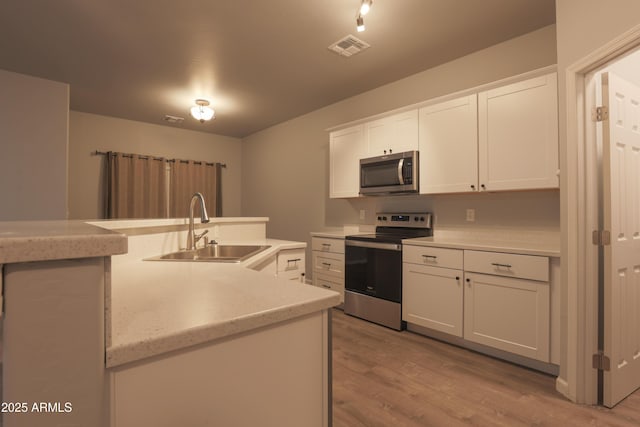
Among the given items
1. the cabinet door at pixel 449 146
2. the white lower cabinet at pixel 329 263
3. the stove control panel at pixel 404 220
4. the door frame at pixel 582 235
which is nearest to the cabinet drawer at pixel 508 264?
the door frame at pixel 582 235

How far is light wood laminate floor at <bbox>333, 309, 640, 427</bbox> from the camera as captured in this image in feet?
5.65

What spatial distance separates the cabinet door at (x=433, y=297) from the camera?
8.45 ft

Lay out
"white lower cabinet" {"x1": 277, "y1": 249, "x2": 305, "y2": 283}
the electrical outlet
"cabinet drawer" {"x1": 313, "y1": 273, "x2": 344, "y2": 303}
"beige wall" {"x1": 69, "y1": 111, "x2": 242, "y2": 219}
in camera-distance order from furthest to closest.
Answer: "beige wall" {"x1": 69, "y1": 111, "x2": 242, "y2": 219}
"cabinet drawer" {"x1": 313, "y1": 273, "x2": 344, "y2": 303}
the electrical outlet
"white lower cabinet" {"x1": 277, "y1": 249, "x2": 305, "y2": 283}

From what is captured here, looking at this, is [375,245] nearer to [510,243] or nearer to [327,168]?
[510,243]

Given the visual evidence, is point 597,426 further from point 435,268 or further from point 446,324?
point 435,268

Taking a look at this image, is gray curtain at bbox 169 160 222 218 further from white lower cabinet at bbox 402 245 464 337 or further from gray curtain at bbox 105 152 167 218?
white lower cabinet at bbox 402 245 464 337

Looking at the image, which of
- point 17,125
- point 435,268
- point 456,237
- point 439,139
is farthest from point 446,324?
point 17,125

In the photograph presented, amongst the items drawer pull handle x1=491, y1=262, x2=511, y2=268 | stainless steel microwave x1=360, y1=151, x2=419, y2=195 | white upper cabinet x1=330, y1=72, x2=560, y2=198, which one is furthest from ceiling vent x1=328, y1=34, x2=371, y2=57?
drawer pull handle x1=491, y1=262, x2=511, y2=268

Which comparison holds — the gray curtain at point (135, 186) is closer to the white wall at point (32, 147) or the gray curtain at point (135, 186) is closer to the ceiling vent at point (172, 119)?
the ceiling vent at point (172, 119)

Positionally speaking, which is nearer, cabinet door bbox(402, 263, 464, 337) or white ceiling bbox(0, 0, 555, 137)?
white ceiling bbox(0, 0, 555, 137)

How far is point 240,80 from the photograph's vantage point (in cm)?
355

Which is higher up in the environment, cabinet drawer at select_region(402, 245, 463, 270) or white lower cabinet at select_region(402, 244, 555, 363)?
cabinet drawer at select_region(402, 245, 463, 270)

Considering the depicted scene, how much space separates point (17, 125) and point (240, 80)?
7.53 ft

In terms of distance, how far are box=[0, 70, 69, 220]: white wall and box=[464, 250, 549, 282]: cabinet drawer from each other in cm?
416
